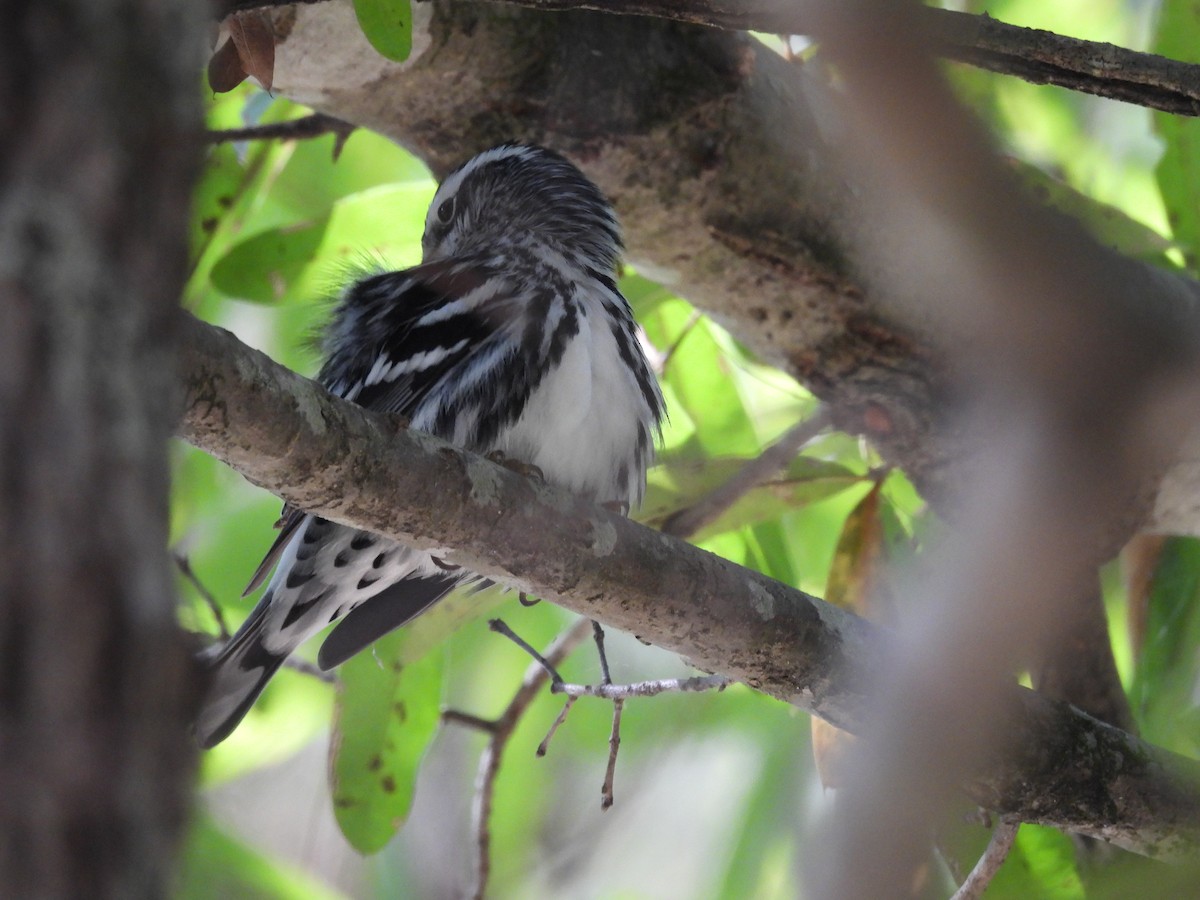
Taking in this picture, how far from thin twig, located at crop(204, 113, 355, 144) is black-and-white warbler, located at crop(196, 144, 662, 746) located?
43 centimetres

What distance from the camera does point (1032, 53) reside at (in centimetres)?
236

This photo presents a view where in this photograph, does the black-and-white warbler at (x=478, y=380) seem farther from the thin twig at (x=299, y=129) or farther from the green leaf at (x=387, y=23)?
the green leaf at (x=387, y=23)

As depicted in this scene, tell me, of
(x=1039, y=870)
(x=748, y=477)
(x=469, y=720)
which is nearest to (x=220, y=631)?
(x=469, y=720)

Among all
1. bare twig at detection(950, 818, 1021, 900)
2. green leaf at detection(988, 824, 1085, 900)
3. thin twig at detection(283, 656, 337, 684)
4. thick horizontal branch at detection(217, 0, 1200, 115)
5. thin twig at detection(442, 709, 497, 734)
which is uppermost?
thick horizontal branch at detection(217, 0, 1200, 115)

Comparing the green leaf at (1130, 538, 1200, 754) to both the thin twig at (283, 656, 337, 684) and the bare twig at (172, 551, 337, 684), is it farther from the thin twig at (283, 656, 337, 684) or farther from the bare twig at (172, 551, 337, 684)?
the thin twig at (283, 656, 337, 684)

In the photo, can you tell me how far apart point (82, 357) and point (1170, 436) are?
111 cm

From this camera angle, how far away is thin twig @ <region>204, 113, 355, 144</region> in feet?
12.0

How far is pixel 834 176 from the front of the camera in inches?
132

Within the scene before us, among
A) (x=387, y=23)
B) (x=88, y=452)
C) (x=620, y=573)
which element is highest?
(x=387, y=23)

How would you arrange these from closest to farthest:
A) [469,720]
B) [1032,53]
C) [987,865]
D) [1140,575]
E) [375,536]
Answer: [1032,53] → [987,865] → [375,536] → [469,720] → [1140,575]

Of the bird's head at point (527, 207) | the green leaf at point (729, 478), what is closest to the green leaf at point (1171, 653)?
the green leaf at point (729, 478)

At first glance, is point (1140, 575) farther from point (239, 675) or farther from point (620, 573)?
point (239, 675)

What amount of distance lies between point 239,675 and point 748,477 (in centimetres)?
151

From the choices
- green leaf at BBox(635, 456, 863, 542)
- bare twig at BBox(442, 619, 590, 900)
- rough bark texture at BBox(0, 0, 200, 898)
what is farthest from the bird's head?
rough bark texture at BBox(0, 0, 200, 898)
